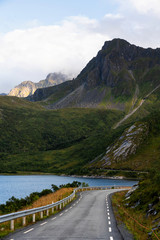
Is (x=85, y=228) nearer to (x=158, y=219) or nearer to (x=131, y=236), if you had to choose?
(x=131, y=236)

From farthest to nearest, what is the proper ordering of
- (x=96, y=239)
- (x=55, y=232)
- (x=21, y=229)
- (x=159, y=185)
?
(x=159, y=185), (x=21, y=229), (x=55, y=232), (x=96, y=239)

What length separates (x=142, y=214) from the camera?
88.5 feet

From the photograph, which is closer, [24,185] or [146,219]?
[146,219]

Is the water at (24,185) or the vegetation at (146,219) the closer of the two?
the vegetation at (146,219)

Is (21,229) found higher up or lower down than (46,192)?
higher up

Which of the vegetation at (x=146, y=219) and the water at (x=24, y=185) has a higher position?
the vegetation at (x=146, y=219)

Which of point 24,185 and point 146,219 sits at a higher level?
point 146,219

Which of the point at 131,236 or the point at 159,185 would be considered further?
the point at 159,185

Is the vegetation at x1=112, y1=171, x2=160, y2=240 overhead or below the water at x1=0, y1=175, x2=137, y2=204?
overhead

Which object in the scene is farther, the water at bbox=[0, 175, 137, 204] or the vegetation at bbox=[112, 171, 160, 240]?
the water at bbox=[0, 175, 137, 204]

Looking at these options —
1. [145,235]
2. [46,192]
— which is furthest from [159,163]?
[145,235]

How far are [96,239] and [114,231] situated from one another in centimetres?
355

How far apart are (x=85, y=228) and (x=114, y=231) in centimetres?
195

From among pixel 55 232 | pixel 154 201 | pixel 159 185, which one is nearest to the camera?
pixel 55 232
